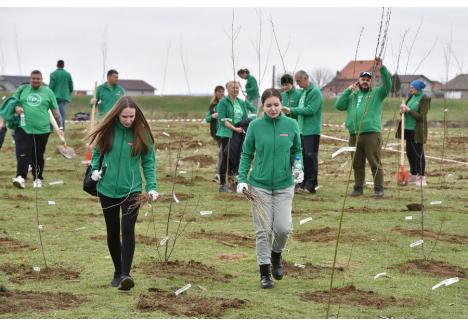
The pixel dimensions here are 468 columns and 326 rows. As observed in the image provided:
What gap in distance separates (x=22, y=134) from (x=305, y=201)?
4473 mm

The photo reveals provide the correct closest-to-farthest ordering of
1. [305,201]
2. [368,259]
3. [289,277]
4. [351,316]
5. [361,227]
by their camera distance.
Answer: [351,316] → [289,277] → [368,259] → [361,227] → [305,201]

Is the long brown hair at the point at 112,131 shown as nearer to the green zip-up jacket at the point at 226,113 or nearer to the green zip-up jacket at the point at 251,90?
the green zip-up jacket at the point at 226,113

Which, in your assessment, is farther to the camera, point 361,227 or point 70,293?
point 361,227

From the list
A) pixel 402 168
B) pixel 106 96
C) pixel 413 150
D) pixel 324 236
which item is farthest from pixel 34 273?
pixel 106 96

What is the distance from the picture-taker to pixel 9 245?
955 centimetres

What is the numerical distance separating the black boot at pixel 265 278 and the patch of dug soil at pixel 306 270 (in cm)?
58

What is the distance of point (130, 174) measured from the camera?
7410mm

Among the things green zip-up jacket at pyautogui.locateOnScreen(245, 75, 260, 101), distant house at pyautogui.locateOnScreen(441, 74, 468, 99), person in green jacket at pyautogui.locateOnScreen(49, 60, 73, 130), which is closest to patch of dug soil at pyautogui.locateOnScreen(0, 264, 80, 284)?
distant house at pyautogui.locateOnScreen(441, 74, 468, 99)

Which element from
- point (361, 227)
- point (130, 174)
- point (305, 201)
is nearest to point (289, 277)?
point (130, 174)

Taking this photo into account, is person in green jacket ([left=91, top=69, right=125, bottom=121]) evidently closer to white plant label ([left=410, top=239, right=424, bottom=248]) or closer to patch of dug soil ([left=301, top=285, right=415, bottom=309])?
white plant label ([left=410, top=239, right=424, bottom=248])

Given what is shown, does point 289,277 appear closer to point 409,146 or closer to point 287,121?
point 287,121

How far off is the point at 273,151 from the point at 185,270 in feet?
4.70

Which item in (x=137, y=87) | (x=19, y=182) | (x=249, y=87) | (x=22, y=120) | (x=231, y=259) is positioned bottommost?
→ (x=137, y=87)

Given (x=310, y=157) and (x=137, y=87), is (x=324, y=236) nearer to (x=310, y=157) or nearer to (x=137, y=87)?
(x=310, y=157)
